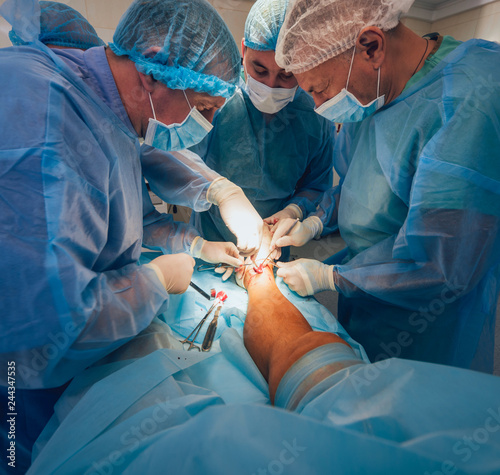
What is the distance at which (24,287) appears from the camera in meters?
0.79

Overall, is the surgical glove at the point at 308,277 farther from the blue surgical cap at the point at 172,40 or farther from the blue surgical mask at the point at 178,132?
the blue surgical cap at the point at 172,40

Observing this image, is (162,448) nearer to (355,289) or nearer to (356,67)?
(355,289)

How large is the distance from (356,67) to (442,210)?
2.31 feet

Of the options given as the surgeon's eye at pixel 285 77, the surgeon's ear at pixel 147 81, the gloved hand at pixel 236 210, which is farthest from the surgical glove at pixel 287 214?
the surgeon's ear at pixel 147 81

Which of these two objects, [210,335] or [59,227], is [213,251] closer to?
[210,335]

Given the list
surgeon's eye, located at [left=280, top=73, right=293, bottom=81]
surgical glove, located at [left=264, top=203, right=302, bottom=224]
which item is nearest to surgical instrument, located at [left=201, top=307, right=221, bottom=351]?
surgical glove, located at [left=264, top=203, right=302, bottom=224]

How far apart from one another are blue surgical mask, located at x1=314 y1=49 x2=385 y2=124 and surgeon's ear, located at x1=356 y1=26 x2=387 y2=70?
0.08 meters

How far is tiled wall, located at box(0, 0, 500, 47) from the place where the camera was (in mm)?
3311

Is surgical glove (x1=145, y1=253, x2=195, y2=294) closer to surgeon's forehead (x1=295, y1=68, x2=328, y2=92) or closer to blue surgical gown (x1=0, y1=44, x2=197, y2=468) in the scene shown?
blue surgical gown (x1=0, y1=44, x2=197, y2=468)

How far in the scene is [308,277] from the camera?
1.71 m

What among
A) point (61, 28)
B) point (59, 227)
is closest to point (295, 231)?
point (59, 227)

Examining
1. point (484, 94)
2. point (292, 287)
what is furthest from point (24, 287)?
point (484, 94)

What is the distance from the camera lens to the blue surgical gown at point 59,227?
2.59 feet

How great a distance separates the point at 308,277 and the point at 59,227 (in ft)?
4.08
